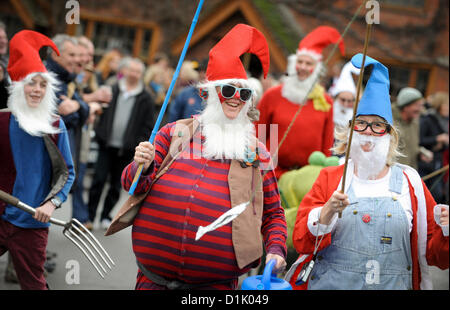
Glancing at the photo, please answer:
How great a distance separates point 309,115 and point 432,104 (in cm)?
556

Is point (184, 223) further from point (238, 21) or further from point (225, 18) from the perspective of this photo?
point (238, 21)

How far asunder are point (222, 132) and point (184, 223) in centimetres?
55

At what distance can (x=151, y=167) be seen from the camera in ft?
9.81

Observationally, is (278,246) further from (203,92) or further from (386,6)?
(386,6)

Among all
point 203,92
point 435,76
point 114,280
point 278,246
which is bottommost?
point 114,280

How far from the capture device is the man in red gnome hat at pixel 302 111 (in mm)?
5883

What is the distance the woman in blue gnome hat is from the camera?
320 cm

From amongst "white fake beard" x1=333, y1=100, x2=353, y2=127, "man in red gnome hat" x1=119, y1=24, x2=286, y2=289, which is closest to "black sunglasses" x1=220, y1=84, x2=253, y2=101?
"man in red gnome hat" x1=119, y1=24, x2=286, y2=289

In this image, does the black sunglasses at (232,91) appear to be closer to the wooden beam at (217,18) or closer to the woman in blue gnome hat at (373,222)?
the woman in blue gnome hat at (373,222)

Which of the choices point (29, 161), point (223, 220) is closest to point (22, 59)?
point (29, 161)

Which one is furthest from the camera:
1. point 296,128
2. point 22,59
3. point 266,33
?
point 266,33

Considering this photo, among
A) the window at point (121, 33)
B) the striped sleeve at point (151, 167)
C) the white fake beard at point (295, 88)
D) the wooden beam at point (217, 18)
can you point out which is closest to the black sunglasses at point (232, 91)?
the striped sleeve at point (151, 167)

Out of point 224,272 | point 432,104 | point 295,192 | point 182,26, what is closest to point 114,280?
point 295,192

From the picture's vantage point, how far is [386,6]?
1898 centimetres
